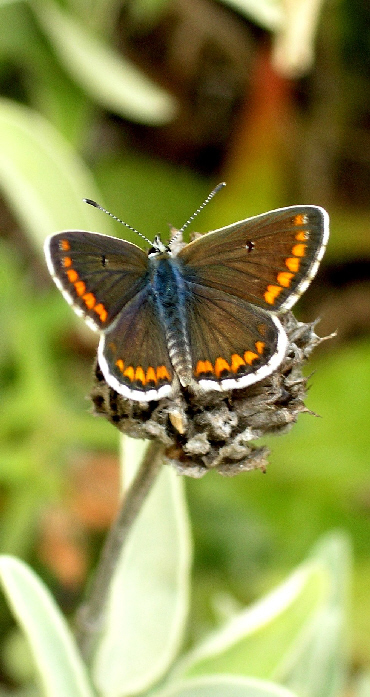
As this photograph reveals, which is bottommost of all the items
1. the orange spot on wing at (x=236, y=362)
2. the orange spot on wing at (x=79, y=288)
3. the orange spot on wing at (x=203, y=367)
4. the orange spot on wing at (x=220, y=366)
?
the orange spot on wing at (x=79, y=288)

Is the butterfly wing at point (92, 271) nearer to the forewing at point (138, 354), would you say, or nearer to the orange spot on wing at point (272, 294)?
the forewing at point (138, 354)

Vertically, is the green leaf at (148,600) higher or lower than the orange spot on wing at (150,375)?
lower

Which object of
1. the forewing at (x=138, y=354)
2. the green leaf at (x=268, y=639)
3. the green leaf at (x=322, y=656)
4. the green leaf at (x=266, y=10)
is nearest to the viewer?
the forewing at (x=138, y=354)

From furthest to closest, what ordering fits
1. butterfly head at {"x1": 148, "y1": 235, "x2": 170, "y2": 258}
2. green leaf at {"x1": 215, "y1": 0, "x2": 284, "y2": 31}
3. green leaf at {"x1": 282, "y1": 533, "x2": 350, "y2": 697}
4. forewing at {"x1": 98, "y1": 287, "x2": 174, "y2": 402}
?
green leaf at {"x1": 215, "y1": 0, "x2": 284, "y2": 31} → green leaf at {"x1": 282, "y1": 533, "x2": 350, "y2": 697} → butterfly head at {"x1": 148, "y1": 235, "x2": 170, "y2": 258} → forewing at {"x1": 98, "y1": 287, "x2": 174, "y2": 402}

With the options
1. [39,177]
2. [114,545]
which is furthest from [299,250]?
[39,177]

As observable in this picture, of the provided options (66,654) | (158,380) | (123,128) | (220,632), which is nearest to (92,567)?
(220,632)

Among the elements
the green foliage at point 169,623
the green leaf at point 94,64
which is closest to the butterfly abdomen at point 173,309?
the green foliage at point 169,623

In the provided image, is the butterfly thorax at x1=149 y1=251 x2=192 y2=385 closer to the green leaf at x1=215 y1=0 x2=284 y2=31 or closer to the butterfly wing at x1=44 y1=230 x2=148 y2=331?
the butterfly wing at x1=44 y1=230 x2=148 y2=331

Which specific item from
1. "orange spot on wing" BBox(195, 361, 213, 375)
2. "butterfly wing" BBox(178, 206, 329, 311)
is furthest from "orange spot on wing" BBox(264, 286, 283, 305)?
"orange spot on wing" BBox(195, 361, 213, 375)
